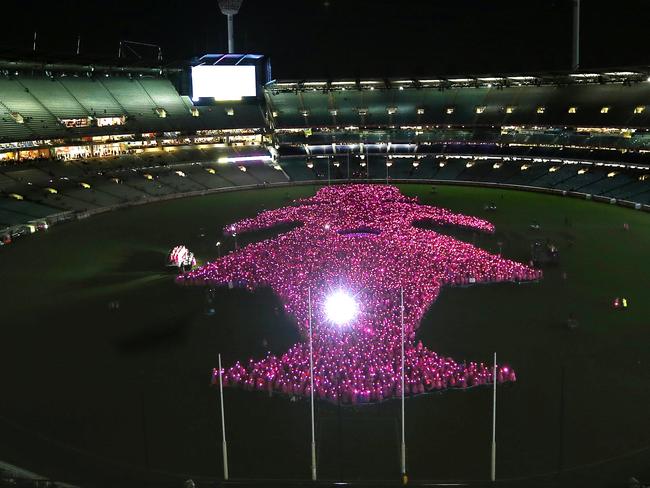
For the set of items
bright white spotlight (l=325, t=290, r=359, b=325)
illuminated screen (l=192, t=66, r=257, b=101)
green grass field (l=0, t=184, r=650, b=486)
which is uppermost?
illuminated screen (l=192, t=66, r=257, b=101)

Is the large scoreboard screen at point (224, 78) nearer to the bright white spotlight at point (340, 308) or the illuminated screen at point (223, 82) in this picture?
the illuminated screen at point (223, 82)

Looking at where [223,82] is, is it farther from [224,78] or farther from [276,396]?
[276,396]

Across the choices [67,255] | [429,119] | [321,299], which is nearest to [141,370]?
[321,299]

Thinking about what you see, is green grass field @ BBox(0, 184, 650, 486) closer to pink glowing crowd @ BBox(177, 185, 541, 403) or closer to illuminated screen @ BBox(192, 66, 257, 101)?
pink glowing crowd @ BBox(177, 185, 541, 403)

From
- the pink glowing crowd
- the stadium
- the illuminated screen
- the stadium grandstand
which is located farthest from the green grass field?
the illuminated screen

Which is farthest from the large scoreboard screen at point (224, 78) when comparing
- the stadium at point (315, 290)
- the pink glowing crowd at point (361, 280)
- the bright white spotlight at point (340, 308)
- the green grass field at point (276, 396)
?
the bright white spotlight at point (340, 308)
